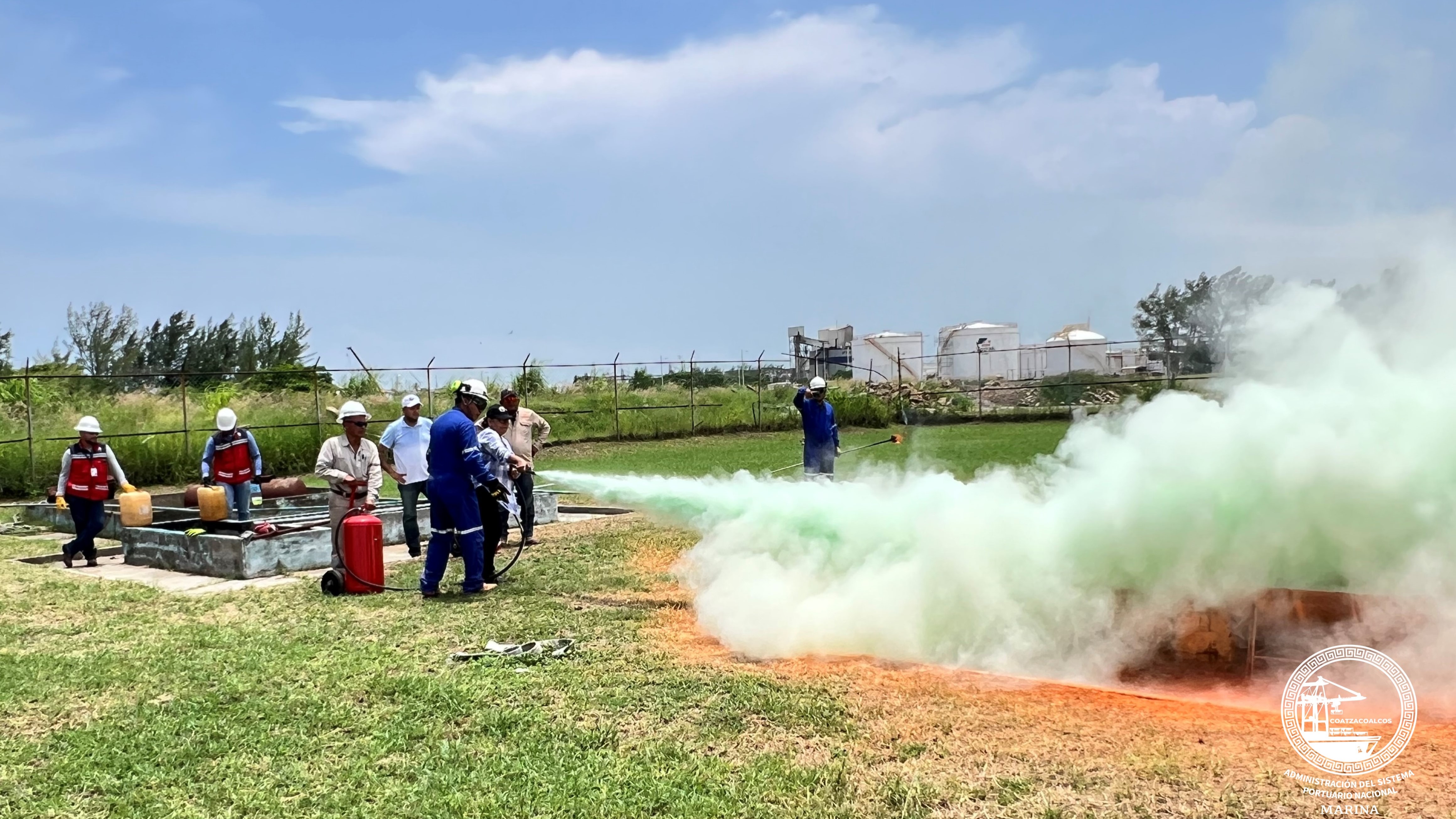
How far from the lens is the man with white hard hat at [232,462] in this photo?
472 inches

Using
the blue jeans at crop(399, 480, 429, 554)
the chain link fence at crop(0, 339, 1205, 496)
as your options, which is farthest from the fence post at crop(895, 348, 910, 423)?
the blue jeans at crop(399, 480, 429, 554)

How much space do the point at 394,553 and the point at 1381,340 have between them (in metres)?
9.91

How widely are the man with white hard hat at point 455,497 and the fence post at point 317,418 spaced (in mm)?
15046

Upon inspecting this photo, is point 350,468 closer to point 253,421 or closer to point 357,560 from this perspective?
point 357,560

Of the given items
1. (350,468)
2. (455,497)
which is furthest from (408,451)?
(455,497)

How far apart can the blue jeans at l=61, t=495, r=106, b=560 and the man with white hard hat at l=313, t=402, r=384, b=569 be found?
11.1 feet

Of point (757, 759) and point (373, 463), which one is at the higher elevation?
point (373, 463)

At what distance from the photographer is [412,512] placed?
1110 cm

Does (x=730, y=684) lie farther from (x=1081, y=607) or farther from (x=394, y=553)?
(x=394, y=553)

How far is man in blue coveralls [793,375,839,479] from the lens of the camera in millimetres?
12500

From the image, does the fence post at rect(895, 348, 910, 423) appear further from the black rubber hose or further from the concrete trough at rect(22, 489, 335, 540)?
the black rubber hose

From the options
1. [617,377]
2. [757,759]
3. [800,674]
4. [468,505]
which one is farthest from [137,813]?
[617,377]

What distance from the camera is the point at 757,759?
15.8 feet

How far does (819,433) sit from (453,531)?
5032 millimetres
